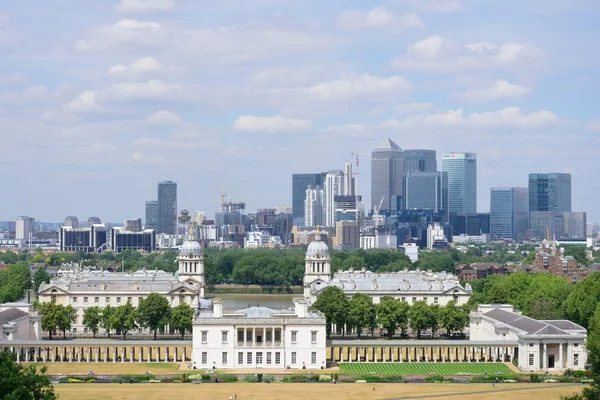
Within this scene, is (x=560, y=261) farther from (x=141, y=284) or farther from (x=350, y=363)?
(x=350, y=363)

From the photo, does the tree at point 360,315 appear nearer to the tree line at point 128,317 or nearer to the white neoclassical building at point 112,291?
the tree line at point 128,317

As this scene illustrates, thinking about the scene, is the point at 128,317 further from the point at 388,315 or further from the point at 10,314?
the point at 388,315

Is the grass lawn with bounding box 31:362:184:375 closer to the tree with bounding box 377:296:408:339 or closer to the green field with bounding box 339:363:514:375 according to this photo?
the green field with bounding box 339:363:514:375

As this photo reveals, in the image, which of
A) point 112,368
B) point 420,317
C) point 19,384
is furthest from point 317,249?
point 19,384

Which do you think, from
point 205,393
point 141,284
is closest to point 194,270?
point 141,284

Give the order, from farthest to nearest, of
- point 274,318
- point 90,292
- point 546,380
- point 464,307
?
point 90,292
point 464,307
point 274,318
point 546,380

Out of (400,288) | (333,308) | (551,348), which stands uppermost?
(400,288)

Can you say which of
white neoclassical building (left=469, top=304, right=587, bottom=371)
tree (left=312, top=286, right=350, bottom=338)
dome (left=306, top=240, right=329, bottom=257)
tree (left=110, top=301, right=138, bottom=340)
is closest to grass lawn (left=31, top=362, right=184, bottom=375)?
tree (left=110, top=301, right=138, bottom=340)
